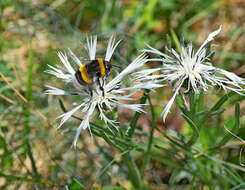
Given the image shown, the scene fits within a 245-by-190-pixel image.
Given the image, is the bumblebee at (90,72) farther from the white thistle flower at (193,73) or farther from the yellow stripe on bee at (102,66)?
the white thistle flower at (193,73)

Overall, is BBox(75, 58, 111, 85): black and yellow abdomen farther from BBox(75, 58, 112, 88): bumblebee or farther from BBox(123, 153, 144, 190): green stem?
BBox(123, 153, 144, 190): green stem

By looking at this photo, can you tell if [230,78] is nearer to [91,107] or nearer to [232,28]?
[91,107]

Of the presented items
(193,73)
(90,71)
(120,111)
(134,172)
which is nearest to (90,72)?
(90,71)

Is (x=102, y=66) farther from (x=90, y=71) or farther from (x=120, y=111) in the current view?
(x=120, y=111)

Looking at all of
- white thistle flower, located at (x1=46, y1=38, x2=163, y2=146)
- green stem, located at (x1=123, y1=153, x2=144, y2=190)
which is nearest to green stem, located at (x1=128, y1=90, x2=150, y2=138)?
white thistle flower, located at (x1=46, y1=38, x2=163, y2=146)

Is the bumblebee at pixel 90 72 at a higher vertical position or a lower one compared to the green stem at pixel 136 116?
higher

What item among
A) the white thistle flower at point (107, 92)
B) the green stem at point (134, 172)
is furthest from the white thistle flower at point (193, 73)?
the green stem at point (134, 172)
